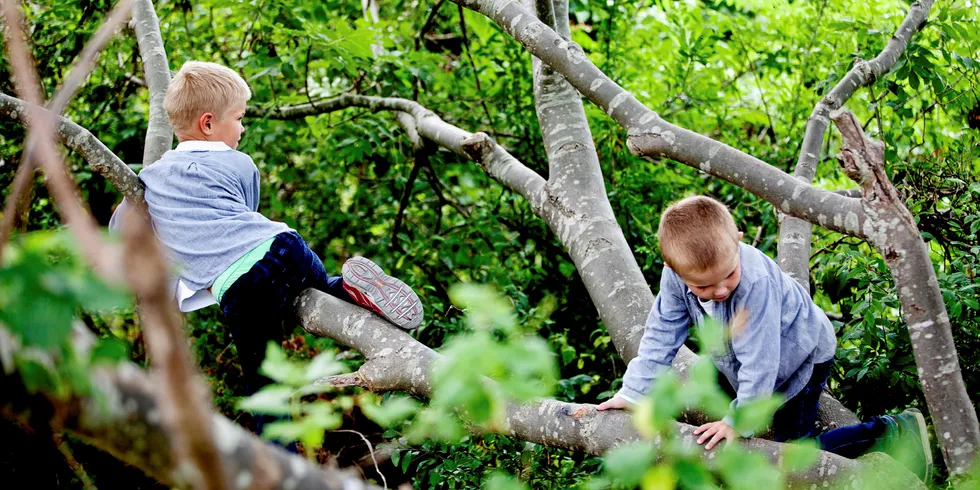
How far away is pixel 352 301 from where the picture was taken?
276 cm

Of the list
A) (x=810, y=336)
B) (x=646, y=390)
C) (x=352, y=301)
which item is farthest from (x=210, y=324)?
(x=810, y=336)

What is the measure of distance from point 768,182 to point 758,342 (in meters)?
0.52

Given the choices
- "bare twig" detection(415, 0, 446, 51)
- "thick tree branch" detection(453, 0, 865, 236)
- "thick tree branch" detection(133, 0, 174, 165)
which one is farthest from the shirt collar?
"bare twig" detection(415, 0, 446, 51)

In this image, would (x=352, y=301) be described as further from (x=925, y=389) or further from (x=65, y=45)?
(x=65, y=45)


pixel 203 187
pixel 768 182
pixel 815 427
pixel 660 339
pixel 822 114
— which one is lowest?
pixel 815 427

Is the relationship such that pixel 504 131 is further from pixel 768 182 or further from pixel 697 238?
pixel 768 182

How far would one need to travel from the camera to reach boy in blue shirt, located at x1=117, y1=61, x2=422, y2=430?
263cm

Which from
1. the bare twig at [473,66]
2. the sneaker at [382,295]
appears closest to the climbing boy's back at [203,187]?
the sneaker at [382,295]

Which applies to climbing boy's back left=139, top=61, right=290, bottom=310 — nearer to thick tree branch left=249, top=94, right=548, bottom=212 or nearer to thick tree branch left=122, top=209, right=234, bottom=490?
thick tree branch left=249, top=94, right=548, bottom=212

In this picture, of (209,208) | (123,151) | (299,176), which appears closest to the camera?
(209,208)

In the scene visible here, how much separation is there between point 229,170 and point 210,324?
2043 millimetres

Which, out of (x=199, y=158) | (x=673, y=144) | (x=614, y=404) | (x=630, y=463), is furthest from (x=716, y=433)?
(x=199, y=158)

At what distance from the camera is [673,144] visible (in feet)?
6.84

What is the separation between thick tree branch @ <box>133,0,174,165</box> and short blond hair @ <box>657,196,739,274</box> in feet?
6.78
